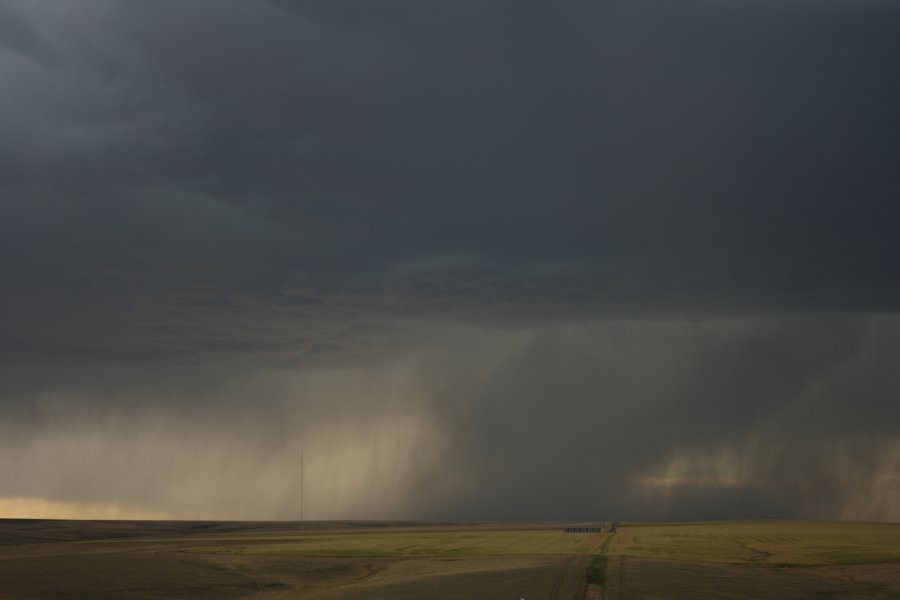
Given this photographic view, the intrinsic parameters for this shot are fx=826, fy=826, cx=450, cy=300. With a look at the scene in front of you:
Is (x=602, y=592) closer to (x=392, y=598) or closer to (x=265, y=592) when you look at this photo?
(x=392, y=598)

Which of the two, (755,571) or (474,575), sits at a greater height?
(474,575)

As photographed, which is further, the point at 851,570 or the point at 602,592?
the point at 851,570

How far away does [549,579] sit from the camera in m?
82.3

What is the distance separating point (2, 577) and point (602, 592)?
57.3 meters

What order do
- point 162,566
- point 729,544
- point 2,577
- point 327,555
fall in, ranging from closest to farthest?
point 2,577
point 162,566
point 327,555
point 729,544

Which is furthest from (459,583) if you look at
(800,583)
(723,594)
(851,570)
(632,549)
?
(632,549)

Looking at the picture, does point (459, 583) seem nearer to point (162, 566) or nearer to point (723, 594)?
point (723, 594)

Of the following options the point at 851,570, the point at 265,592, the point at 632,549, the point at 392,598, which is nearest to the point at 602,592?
the point at 392,598

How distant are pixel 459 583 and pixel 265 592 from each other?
19417 mm

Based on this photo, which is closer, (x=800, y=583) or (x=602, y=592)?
(x=602, y=592)

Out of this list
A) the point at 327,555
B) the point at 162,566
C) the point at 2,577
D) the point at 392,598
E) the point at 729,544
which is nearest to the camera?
the point at 392,598

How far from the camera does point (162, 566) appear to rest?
95.4 metres

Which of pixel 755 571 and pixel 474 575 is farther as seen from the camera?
pixel 755 571

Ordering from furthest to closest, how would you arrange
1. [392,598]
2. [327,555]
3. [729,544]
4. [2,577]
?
[729,544]
[327,555]
[2,577]
[392,598]
